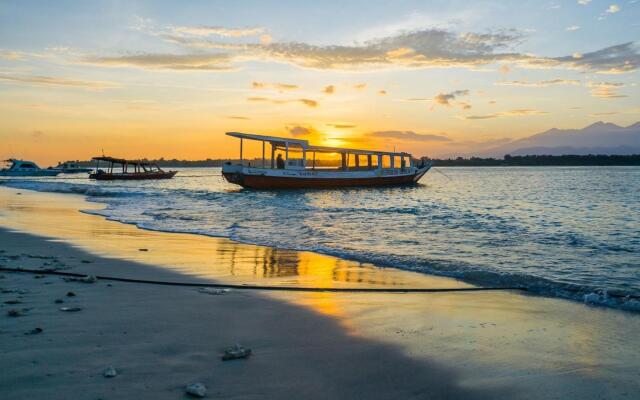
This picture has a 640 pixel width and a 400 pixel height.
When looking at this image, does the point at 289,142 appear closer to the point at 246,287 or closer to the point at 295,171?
the point at 295,171

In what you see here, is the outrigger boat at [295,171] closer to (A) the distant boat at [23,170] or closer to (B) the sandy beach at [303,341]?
(B) the sandy beach at [303,341]

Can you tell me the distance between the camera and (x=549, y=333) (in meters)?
5.32

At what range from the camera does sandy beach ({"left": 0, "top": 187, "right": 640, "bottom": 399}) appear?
3.66 m

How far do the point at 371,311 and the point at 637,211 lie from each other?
23.5 meters

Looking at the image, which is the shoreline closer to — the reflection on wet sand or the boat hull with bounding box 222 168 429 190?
the reflection on wet sand

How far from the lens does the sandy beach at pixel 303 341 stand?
3.66 metres

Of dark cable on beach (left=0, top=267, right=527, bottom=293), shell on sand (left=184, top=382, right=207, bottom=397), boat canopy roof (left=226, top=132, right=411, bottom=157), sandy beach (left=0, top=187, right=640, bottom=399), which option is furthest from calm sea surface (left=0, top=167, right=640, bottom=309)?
boat canopy roof (left=226, top=132, right=411, bottom=157)

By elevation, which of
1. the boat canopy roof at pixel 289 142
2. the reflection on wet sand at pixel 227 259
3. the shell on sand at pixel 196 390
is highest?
the boat canopy roof at pixel 289 142

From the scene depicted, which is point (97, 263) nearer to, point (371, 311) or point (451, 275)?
point (371, 311)

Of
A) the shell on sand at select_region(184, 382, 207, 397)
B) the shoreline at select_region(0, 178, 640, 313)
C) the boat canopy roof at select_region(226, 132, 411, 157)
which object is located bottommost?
the shoreline at select_region(0, 178, 640, 313)

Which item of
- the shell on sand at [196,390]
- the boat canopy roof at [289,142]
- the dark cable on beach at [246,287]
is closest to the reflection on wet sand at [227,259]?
the dark cable on beach at [246,287]

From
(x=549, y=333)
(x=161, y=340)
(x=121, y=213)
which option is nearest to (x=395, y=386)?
(x=161, y=340)

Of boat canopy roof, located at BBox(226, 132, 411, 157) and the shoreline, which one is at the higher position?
boat canopy roof, located at BBox(226, 132, 411, 157)

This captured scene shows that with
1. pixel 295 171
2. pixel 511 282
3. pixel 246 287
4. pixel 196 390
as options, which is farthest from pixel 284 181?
pixel 196 390
